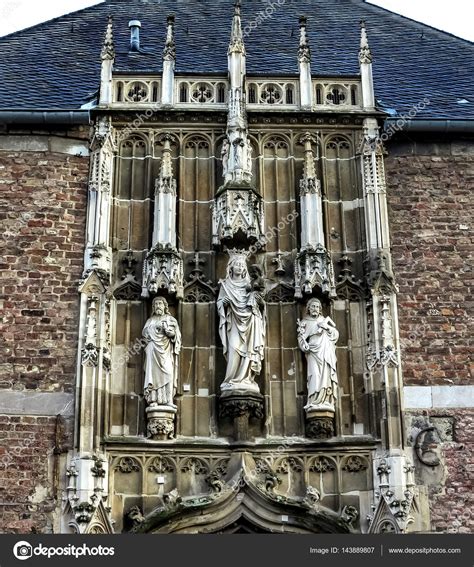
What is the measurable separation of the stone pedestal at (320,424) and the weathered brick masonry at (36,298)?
269 cm

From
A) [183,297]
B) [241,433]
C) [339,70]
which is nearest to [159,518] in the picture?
[241,433]

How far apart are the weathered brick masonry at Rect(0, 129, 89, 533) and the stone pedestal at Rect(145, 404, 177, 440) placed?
90 centimetres

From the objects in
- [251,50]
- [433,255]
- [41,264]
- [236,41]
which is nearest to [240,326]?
[41,264]

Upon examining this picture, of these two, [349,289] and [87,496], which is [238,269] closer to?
[349,289]

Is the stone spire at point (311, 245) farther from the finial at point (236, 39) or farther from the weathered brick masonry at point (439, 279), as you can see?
the finial at point (236, 39)

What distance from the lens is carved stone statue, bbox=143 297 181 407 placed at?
502 inches

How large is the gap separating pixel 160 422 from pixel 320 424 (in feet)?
5.82

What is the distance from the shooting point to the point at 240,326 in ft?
42.8

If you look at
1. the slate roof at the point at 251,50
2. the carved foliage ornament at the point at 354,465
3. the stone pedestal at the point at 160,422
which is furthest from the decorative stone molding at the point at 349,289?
the slate roof at the point at 251,50

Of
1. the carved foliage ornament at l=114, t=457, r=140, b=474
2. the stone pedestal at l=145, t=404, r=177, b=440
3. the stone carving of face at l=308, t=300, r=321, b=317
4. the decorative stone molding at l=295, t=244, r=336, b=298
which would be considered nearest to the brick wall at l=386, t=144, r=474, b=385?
the decorative stone molding at l=295, t=244, r=336, b=298

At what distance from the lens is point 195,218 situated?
551 inches

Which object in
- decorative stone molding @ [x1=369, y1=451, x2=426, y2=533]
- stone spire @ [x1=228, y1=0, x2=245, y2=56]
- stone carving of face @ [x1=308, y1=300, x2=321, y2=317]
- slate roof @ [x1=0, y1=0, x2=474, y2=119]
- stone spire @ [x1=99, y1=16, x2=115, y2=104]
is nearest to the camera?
decorative stone molding @ [x1=369, y1=451, x2=426, y2=533]

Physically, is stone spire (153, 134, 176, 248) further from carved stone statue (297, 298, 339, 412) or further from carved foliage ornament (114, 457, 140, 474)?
carved foliage ornament (114, 457, 140, 474)

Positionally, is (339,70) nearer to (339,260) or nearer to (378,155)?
(378,155)
